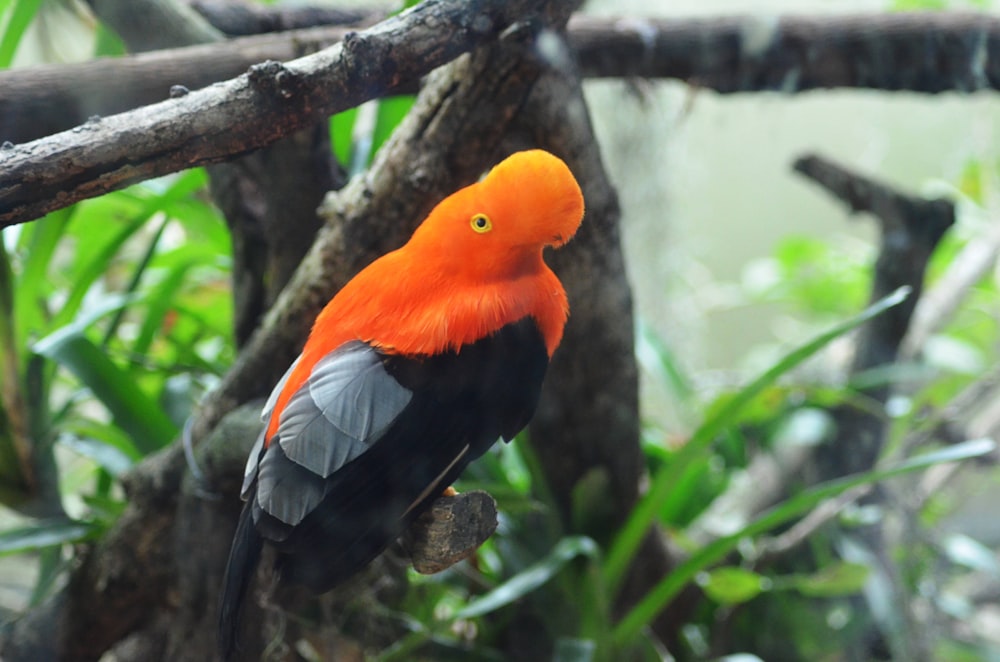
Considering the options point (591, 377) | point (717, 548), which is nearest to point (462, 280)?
point (591, 377)

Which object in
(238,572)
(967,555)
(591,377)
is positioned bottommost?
(967,555)

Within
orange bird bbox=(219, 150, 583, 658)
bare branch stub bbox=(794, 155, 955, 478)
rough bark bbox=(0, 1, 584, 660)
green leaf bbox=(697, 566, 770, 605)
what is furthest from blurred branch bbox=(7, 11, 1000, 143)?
green leaf bbox=(697, 566, 770, 605)

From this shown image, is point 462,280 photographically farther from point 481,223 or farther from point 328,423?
point 328,423

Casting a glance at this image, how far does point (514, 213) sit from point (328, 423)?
223 millimetres

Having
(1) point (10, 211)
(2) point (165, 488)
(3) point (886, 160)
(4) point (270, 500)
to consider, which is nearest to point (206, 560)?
(2) point (165, 488)

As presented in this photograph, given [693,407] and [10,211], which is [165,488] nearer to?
[10,211]

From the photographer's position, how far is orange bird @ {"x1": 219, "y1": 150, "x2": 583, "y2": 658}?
0.62 meters

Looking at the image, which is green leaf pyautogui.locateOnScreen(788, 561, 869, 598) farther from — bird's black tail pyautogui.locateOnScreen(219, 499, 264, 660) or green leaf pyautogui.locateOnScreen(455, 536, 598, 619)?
bird's black tail pyautogui.locateOnScreen(219, 499, 264, 660)

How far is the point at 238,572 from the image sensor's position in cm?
69

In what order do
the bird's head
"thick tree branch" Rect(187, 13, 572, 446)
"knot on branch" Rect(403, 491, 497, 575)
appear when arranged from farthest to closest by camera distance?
"thick tree branch" Rect(187, 13, 572, 446)
"knot on branch" Rect(403, 491, 497, 575)
the bird's head

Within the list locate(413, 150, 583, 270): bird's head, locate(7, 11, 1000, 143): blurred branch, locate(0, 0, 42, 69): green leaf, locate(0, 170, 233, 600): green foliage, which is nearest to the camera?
locate(413, 150, 583, 270): bird's head

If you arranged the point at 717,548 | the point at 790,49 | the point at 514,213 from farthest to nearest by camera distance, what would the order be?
the point at 790,49, the point at 717,548, the point at 514,213

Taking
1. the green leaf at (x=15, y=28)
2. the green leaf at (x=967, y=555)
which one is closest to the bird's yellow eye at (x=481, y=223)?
the green leaf at (x=15, y=28)

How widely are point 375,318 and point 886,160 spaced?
3.07 metres
